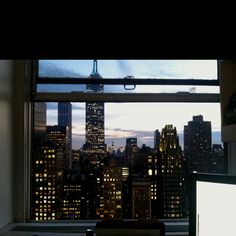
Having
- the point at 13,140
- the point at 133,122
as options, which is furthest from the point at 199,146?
the point at 13,140

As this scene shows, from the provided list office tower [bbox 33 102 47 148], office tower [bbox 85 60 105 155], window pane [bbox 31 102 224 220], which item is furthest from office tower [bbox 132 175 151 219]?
office tower [bbox 33 102 47 148]

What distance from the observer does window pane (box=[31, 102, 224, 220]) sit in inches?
112

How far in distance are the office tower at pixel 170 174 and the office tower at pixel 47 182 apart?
737mm

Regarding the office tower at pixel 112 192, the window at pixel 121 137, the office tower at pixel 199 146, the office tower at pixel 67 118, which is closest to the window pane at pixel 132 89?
the window at pixel 121 137

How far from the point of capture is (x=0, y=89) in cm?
256

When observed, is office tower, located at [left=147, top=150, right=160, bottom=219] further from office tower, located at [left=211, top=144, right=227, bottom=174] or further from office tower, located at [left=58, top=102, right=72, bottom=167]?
office tower, located at [left=58, top=102, right=72, bottom=167]

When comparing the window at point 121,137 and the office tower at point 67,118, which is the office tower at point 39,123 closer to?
the window at point 121,137

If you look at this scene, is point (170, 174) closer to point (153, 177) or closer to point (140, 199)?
point (153, 177)

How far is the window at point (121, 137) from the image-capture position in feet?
9.34

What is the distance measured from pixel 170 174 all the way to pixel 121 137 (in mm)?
453

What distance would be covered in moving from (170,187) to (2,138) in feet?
4.09

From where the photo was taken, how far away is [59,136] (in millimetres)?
2902
